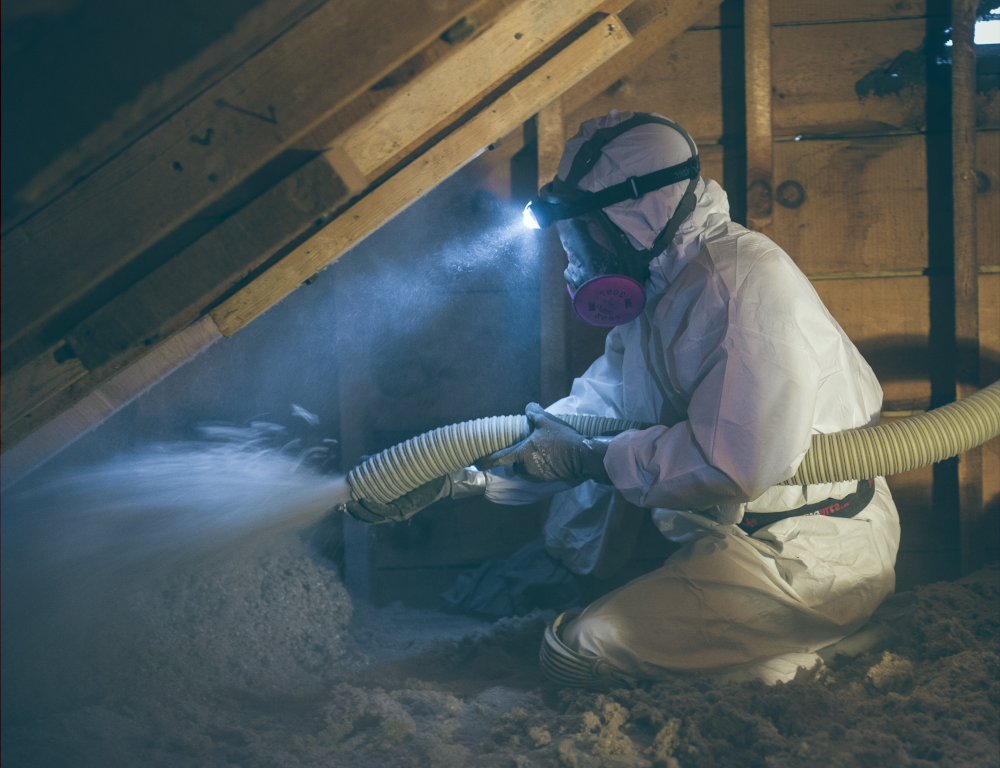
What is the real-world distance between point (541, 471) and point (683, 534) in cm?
52

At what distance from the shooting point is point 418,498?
2043 mm

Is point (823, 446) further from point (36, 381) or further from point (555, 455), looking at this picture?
point (36, 381)

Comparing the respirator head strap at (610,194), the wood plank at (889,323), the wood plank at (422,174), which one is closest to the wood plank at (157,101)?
the wood plank at (422,174)

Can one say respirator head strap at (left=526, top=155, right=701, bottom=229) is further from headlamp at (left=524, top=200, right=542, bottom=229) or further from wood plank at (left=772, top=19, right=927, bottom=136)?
wood plank at (left=772, top=19, right=927, bottom=136)

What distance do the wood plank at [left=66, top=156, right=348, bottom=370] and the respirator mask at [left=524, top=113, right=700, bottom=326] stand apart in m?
0.89

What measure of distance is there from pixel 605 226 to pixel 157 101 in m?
1.22

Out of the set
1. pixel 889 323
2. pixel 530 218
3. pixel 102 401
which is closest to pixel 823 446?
pixel 889 323

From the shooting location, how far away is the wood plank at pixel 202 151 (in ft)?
2.94

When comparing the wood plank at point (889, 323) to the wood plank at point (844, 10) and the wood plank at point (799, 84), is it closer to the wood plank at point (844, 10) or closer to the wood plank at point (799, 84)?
the wood plank at point (799, 84)

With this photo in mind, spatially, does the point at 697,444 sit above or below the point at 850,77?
below

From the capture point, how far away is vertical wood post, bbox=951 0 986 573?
2.08 m

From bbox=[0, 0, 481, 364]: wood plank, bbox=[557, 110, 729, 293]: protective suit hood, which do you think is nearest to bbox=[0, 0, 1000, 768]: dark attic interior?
bbox=[0, 0, 481, 364]: wood plank

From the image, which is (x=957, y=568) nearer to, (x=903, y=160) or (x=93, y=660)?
(x=903, y=160)

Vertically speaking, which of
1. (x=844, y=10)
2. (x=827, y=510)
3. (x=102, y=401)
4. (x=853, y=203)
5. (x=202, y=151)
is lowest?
(x=827, y=510)
